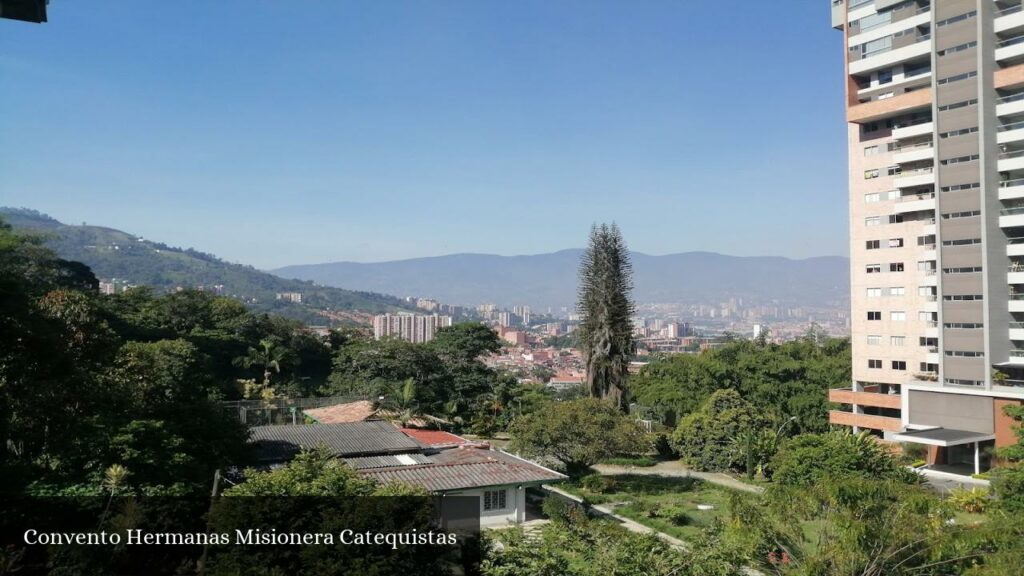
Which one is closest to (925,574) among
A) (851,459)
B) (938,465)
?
(851,459)

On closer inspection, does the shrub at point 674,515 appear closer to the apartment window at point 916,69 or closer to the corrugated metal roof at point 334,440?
the corrugated metal roof at point 334,440

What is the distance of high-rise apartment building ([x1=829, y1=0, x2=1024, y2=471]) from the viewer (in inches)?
1045

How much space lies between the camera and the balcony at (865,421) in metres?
29.8

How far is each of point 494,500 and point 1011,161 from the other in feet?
78.2

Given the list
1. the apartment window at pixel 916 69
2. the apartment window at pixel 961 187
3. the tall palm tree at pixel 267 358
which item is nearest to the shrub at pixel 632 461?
the apartment window at pixel 961 187

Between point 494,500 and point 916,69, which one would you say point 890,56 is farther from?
point 494,500

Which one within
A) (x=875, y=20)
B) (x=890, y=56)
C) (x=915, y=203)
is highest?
(x=875, y=20)

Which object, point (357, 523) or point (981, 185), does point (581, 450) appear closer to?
point (357, 523)

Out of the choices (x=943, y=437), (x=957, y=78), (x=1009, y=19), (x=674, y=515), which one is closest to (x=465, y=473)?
(x=674, y=515)

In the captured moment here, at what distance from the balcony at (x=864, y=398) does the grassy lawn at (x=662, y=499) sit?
483 inches

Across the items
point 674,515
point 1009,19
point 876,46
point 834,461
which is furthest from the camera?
point 876,46

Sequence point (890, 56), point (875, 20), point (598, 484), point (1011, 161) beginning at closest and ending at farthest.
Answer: point (598, 484) < point (1011, 161) < point (890, 56) < point (875, 20)

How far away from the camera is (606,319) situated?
100 feet

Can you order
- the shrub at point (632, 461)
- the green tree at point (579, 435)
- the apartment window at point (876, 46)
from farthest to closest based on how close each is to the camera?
the apartment window at point (876, 46) → the shrub at point (632, 461) → the green tree at point (579, 435)
